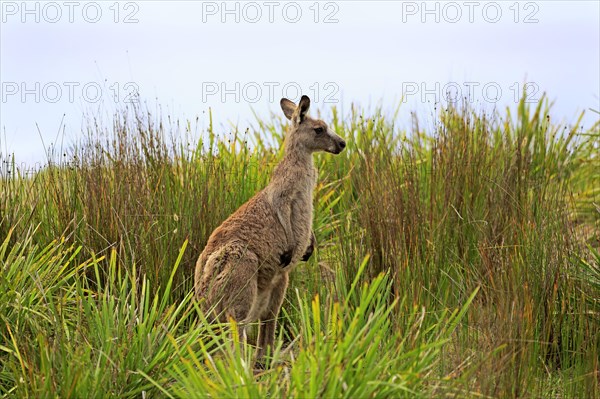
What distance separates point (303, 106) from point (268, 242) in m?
1.11

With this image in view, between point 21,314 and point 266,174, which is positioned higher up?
point 266,174

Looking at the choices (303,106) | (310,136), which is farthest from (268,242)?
(303,106)

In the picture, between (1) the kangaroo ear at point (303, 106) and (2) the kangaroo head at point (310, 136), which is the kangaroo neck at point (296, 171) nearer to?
(2) the kangaroo head at point (310, 136)

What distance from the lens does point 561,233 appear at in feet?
19.6

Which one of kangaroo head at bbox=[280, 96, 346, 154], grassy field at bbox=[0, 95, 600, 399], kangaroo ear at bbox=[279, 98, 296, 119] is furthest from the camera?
kangaroo ear at bbox=[279, 98, 296, 119]

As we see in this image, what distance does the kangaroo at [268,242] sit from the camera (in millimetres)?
5652

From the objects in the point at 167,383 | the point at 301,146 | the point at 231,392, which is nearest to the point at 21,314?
the point at 167,383

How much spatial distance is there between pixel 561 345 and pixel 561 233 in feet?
2.89

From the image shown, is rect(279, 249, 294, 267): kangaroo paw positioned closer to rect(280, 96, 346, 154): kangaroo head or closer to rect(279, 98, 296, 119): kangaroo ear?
rect(280, 96, 346, 154): kangaroo head

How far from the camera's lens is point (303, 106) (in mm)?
6402

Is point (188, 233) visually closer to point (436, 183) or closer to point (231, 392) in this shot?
point (436, 183)

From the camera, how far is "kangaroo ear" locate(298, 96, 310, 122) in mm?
6324

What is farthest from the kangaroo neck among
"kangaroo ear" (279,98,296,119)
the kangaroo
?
"kangaroo ear" (279,98,296,119)

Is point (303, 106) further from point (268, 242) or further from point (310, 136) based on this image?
point (268, 242)
